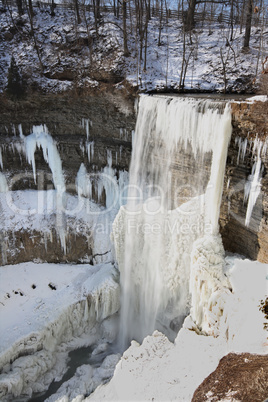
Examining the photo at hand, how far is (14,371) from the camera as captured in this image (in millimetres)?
10508

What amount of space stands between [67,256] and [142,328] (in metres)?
5.19

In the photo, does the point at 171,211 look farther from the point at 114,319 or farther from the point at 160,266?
the point at 114,319

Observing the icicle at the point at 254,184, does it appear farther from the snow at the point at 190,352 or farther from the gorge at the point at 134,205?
the snow at the point at 190,352

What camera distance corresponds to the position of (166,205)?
12141 millimetres

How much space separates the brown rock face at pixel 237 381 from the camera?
16.5ft

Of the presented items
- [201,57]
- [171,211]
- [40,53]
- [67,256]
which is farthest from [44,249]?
[201,57]

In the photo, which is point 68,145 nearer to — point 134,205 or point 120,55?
point 134,205

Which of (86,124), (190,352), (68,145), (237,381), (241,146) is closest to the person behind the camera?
(237,381)

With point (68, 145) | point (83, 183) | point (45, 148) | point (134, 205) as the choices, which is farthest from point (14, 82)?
point (134, 205)

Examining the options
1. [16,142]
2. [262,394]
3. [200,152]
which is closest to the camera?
[262,394]

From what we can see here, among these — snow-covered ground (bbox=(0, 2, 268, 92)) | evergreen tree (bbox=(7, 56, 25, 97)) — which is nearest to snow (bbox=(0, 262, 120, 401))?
evergreen tree (bbox=(7, 56, 25, 97))

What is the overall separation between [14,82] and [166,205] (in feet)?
36.6

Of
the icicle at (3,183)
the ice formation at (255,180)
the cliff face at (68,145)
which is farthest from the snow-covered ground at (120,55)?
the ice formation at (255,180)

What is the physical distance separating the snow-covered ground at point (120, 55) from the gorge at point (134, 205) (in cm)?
247
